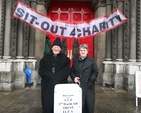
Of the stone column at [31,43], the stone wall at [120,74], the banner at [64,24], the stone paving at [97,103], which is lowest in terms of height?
the stone paving at [97,103]

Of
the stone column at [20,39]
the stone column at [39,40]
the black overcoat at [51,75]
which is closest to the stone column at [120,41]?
the stone column at [39,40]

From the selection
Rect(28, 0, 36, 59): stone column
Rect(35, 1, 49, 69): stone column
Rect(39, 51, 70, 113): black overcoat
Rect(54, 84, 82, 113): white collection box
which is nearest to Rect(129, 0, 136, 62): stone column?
Rect(35, 1, 49, 69): stone column

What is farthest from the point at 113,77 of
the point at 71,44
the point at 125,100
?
the point at 71,44

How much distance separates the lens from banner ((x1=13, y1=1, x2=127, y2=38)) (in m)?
7.60

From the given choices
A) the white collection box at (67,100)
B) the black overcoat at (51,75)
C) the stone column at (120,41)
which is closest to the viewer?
the white collection box at (67,100)

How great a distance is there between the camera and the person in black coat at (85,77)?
3711 mm

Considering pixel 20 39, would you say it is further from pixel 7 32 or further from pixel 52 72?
pixel 52 72

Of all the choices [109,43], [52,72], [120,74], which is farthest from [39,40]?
[52,72]

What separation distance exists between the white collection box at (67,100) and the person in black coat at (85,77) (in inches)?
20.6

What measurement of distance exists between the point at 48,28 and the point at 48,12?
2.89 metres

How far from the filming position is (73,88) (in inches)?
125

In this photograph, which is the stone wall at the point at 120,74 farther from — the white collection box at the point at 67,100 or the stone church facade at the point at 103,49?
the white collection box at the point at 67,100

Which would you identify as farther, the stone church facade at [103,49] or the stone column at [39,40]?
the stone column at [39,40]

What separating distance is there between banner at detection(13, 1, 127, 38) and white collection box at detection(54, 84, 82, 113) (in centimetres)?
475
